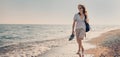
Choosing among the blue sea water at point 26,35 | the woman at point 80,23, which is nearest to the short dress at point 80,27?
the woman at point 80,23

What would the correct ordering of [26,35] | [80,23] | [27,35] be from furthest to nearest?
[27,35] → [26,35] → [80,23]

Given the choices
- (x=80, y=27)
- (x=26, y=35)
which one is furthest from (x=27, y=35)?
(x=80, y=27)

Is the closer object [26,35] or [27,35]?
[26,35]

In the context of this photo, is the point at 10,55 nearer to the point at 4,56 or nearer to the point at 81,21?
the point at 4,56

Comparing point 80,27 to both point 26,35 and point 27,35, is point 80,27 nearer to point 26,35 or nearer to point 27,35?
point 26,35

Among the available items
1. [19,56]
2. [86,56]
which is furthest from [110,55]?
[19,56]

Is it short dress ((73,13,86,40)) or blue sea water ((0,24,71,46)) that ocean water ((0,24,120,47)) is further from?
short dress ((73,13,86,40))

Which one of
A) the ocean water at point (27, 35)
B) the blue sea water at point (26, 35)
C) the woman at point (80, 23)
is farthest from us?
the blue sea water at point (26, 35)

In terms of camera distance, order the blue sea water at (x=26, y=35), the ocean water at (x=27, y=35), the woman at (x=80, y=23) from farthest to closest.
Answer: the blue sea water at (x=26, y=35) < the ocean water at (x=27, y=35) < the woman at (x=80, y=23)

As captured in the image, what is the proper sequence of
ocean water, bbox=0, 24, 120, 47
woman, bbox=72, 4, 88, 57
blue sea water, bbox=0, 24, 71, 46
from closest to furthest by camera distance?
1. woman, bbox=72, 4, 88, 57
2. ocean water, bbox=0, 24, 120, 47
3. blue sea water, bbox=0, 24, 71, 46

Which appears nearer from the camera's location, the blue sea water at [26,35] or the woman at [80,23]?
the woman at [80,23]

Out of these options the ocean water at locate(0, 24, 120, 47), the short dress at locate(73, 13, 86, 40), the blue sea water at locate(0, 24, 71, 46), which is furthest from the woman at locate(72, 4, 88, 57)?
the blue sea water at locate(0, 24, 71, 46)

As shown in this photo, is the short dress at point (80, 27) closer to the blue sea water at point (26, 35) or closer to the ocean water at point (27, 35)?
the ocean water at point (27, 35)

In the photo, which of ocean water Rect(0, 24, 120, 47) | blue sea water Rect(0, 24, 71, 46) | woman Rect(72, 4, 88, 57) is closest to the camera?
woman Rect(72, 4, 88, 57)
